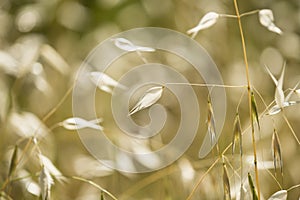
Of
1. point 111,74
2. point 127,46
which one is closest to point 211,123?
point 127,46

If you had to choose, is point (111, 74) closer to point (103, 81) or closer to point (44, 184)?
point (103, 81)

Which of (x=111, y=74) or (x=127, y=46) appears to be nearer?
(x=127, y=46)

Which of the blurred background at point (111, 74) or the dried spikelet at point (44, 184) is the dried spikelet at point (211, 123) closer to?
the dried spikelet at point (44, 184)

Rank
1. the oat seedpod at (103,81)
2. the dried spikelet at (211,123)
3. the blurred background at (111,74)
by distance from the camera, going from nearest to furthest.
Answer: the dried spikelet at (211,123), the oat seedpod at (103,81), the blurred background at (111,74)

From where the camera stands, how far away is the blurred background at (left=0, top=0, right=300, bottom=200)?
2.87 feet

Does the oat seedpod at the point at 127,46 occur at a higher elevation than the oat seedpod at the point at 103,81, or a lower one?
higher

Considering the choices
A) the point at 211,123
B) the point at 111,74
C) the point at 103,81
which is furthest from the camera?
the point at 111,74

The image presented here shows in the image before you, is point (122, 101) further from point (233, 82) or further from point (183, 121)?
point (233, 82)

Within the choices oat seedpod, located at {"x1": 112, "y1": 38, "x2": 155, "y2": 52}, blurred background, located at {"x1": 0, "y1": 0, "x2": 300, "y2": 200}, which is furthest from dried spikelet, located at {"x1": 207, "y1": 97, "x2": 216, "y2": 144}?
blurred background, located at {"x1": 0, "y1": 0, "x2": 300, "y2": 200}

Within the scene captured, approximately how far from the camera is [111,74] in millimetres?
1179

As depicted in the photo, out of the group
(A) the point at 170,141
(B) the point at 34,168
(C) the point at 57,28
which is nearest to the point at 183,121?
(A) the point at 170,141

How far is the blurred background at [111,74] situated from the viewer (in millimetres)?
875

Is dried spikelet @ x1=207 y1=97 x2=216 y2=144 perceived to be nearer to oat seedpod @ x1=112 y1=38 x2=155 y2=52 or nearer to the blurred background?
oat seedpod @ x1=112 y1=38 x2=155 y2=52

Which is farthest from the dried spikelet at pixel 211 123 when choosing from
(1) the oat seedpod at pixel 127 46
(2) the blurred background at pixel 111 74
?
(2) the blurred background at pixel 111 74
